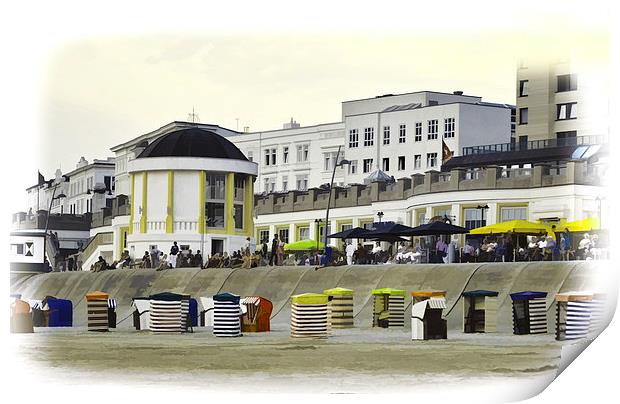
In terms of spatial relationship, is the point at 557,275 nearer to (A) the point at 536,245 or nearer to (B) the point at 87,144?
(A) the point at 536,245

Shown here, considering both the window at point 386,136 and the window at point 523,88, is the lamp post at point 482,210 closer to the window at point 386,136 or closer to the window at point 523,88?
the window at point 386,136

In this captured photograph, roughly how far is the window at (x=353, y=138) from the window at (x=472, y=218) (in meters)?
2.08

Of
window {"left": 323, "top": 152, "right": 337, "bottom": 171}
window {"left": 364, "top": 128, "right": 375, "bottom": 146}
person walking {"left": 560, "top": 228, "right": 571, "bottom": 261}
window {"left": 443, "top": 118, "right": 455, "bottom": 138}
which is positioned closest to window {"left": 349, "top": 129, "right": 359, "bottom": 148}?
window {"left": 364, "top": 128, "right": 375, "bottom": 146}

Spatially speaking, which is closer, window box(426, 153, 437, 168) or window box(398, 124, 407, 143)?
window box(398, 124, 407, 143)

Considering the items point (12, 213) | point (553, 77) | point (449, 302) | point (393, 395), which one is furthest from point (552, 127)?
point (12, 213)

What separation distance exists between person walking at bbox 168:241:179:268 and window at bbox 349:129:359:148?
3.01 metres

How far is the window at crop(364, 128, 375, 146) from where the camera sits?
92.4ft

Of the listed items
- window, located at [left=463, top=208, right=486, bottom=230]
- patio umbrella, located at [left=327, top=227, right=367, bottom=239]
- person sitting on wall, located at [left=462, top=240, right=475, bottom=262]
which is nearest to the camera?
window, located at [left=463, top=208, right=486, bottom=230]

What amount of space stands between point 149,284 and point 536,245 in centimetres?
585

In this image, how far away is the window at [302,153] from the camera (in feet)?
91.9

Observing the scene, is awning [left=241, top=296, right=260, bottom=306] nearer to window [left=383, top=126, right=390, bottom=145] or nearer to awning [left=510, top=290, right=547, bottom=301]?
window [left=383, top=126, right=390, bottom=145]

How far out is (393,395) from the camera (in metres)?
23.6

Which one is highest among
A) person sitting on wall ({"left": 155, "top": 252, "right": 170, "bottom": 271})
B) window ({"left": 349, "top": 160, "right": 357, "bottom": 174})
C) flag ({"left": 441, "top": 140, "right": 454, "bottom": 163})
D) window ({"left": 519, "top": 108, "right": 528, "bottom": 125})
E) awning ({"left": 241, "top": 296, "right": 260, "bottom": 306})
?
window ({"left": 519, "top": 108, "right": 528, "bottom": 125})

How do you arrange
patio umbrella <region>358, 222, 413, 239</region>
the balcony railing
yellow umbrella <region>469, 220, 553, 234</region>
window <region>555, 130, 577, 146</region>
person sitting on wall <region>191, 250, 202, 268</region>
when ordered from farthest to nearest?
1. patio umbrella <region>358, 222, 413, 239</region>
2. person sitting on wall <region>191, 250, 202, 268</region>
3. yellow umbrella <region>469, 220, 553, 234</region>
4. the balcony railing
5. window <region>555, 130, 577, 146</region>
